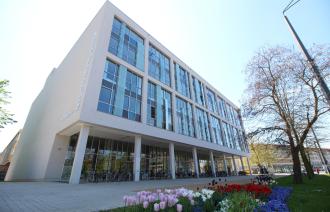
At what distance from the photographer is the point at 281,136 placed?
1574cm

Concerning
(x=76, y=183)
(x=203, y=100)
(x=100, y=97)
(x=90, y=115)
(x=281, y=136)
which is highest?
(x=203, y=100)

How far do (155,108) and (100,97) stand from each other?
8215 millimetres

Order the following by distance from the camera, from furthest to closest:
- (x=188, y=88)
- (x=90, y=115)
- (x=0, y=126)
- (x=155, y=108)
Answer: (x=188, y=88) → (x=155, y=108) → (x=0, y=126) → (x=90, y=115)

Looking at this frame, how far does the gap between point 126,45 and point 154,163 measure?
17.3 metres

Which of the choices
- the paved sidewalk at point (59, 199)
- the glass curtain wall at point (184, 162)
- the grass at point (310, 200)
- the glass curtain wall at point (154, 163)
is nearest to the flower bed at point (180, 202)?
the grass at point (310, 200)

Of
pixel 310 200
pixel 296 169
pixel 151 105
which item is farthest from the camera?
pixel 151 105

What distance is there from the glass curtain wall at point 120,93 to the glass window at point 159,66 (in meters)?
4.16

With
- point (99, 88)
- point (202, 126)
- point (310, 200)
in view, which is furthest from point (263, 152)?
point (99, 88)

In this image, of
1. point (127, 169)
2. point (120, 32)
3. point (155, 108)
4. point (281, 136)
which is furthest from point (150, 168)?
point (120, 32)

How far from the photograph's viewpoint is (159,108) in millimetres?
24953

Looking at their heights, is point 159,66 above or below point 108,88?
above

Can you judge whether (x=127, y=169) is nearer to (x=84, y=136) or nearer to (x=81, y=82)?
(x=84, y=136)

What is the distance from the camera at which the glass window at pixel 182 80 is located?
31266mm

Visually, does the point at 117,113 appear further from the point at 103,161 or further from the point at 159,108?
the point at 159,108
